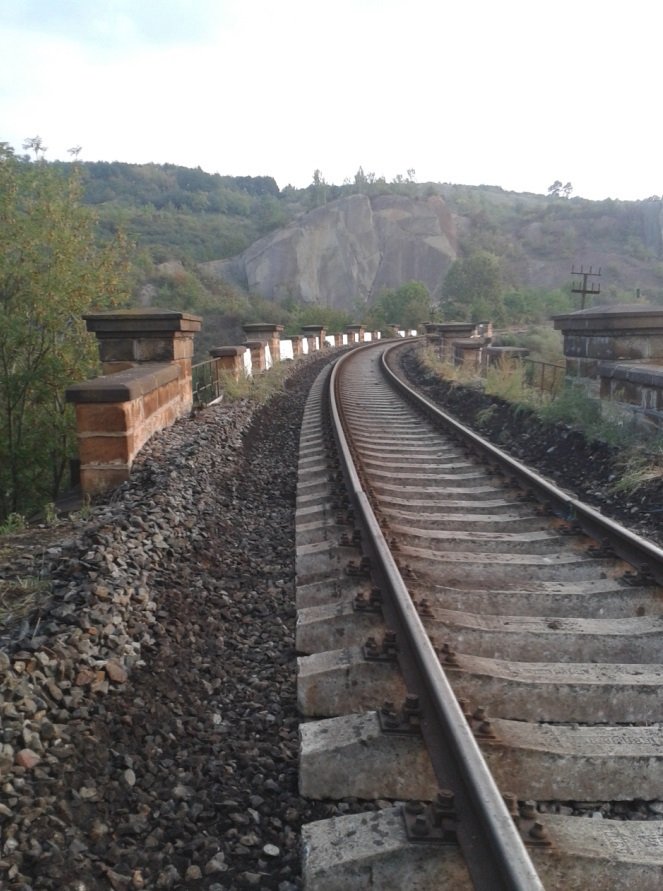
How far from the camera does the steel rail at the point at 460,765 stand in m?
1.94

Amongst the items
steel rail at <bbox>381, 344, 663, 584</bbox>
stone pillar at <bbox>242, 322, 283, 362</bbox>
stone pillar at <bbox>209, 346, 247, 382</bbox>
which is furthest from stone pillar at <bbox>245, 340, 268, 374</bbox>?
steel rail at <bbox>381, 344, 663, 584</bbox>

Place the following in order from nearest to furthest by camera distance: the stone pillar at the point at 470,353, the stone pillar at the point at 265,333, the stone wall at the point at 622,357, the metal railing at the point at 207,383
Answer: the stone wall at the point at 622,357, the metal railing at the point at 207,383, the stone pillar at the point at 470,353, the stone pillar at the point at 265,333

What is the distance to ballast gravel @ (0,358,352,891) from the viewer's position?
7.76ft

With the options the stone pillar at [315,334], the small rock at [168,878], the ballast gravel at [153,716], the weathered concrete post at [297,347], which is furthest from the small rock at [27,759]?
the stone pillar at [315,334]

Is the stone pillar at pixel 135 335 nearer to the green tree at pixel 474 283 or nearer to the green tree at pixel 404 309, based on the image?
the green tree at pixel 404 309

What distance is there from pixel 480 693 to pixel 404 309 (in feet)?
162

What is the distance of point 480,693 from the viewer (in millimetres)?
3078

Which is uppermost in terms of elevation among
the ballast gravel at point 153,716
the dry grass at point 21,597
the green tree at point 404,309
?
the green tree at point 404,309

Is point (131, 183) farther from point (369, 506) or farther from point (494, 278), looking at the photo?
point (369, 506)

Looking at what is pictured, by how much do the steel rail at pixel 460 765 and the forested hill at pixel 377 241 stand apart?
196ft

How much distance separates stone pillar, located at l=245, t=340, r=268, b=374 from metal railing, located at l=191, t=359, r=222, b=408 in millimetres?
3612

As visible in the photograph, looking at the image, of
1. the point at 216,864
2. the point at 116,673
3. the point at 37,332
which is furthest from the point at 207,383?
the point at 216,864

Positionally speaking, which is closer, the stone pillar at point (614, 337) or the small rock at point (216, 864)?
the small rock at point (216, 864)

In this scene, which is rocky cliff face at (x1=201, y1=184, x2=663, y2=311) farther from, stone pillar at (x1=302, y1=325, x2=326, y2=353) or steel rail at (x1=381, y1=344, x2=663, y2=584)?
steel rail at (x1=381, y1=344, x2=663, y2=584)
